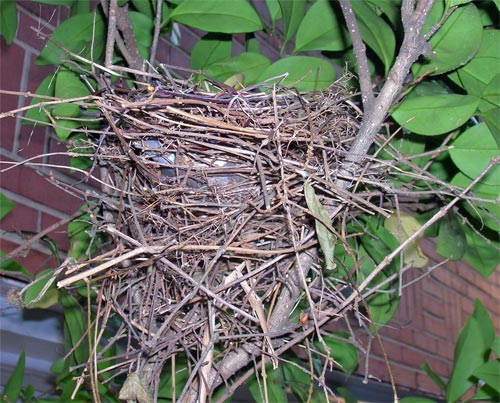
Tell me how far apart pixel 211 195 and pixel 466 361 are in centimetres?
91

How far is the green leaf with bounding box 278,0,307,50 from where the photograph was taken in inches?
39.3

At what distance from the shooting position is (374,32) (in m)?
0.87

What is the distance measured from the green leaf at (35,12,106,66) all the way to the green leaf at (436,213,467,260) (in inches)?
23.7

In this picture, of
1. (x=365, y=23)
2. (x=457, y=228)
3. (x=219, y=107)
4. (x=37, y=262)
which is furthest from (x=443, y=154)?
(x=37, y=262)

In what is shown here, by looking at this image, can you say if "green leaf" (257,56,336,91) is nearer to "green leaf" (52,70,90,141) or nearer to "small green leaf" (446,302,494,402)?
"green leaf" (52,70,90,141)

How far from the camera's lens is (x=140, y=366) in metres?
0.72

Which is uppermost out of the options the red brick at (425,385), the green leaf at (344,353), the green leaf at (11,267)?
the green leaf at (11,267)

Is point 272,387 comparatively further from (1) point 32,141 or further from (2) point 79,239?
(1) point 32,141

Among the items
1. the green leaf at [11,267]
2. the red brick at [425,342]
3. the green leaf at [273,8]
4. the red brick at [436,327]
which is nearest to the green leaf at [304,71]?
the green leaf at [273,8]

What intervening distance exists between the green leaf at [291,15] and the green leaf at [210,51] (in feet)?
0.42

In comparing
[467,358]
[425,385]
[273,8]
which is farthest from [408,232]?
[425,385]

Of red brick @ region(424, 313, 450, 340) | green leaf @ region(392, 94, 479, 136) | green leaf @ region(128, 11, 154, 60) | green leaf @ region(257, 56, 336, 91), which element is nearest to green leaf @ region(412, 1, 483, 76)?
green leaf @ region(392, 94, 479, 136)

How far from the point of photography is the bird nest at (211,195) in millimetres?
677

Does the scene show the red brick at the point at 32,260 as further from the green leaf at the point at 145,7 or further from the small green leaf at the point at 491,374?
the small green leaf at the point at 491,374
